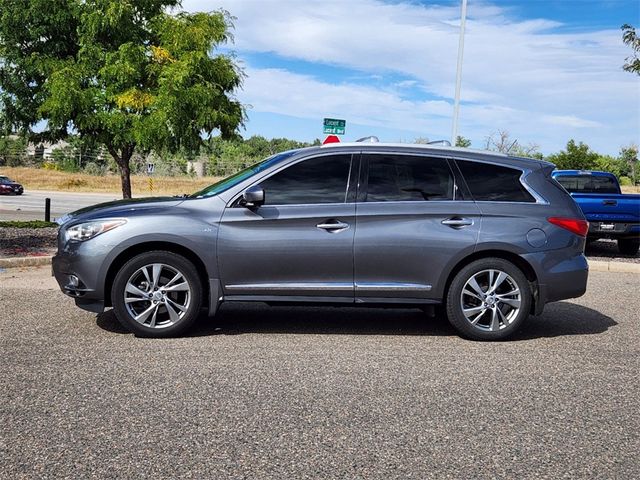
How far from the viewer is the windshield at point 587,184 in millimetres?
15445

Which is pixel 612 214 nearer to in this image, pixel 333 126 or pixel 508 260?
pixel 333 126

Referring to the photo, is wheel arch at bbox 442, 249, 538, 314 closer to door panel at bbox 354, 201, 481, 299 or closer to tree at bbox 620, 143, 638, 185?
door panel at bbox 354, 201, 481, 299

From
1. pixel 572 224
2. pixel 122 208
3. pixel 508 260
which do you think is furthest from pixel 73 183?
pixel 572 224

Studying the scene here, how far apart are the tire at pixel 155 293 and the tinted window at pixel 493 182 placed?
9.08ft

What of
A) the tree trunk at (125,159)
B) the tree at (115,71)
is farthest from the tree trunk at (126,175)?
the tree at (115,71)

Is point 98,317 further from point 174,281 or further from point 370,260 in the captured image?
point 370,260

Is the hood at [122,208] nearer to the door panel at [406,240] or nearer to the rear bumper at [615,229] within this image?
the door panel at [406,240]

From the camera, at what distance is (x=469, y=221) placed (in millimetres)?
6234

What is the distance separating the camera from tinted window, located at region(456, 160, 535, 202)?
6.41 m

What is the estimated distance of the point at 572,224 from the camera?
641 cm

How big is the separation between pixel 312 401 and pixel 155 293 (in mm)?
2251

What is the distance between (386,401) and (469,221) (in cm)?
240

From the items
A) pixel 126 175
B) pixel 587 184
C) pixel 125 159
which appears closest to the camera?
pixel 587 184

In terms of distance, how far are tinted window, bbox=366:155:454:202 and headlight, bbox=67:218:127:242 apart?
236 cm
